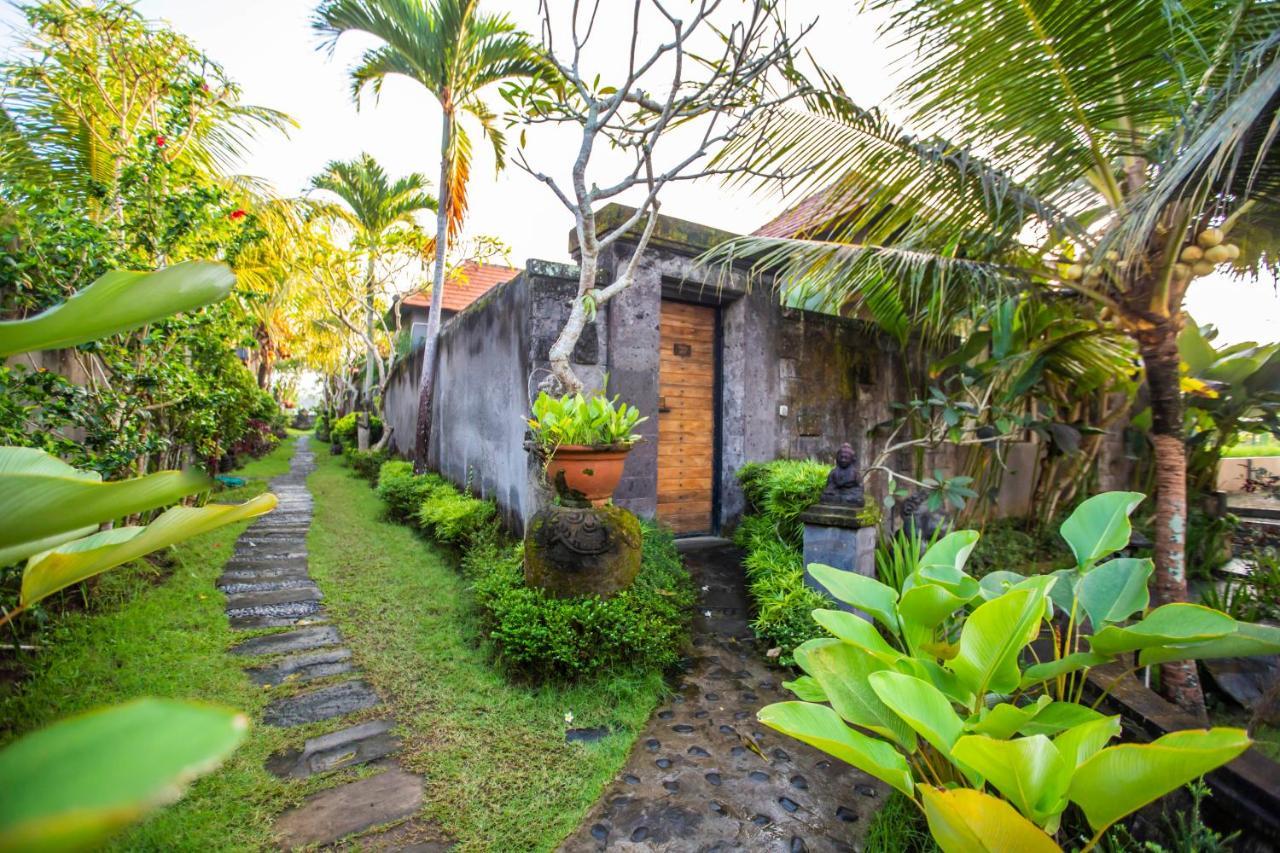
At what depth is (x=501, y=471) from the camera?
496cm

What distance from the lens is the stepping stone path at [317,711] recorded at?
1.94m

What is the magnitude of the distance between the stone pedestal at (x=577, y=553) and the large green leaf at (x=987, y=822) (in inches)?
94.4

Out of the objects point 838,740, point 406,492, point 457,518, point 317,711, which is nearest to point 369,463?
point 406,492

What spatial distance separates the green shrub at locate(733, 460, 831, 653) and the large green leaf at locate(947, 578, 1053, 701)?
1.83 meters

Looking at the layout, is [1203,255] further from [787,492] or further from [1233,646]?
[787,492]

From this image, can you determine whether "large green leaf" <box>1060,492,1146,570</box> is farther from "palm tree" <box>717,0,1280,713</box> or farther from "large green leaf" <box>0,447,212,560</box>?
"large green leaf" <box>0,447,212,560</box>

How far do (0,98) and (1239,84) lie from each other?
24.6 feet

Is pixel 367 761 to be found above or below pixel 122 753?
below

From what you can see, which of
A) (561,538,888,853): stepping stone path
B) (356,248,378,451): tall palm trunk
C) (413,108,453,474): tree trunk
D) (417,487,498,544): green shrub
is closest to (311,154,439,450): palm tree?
(356,248,378,451): tall palm trunk

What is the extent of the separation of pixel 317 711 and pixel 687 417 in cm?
370

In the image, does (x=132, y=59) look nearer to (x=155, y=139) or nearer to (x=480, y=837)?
(x=155, y=139)

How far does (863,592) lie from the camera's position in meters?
1.71

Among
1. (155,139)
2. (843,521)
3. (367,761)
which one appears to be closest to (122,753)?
(367,761)

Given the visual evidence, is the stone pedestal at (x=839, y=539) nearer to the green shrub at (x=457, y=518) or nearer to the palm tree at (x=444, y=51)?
the green shrub at (x=457, y=518)
